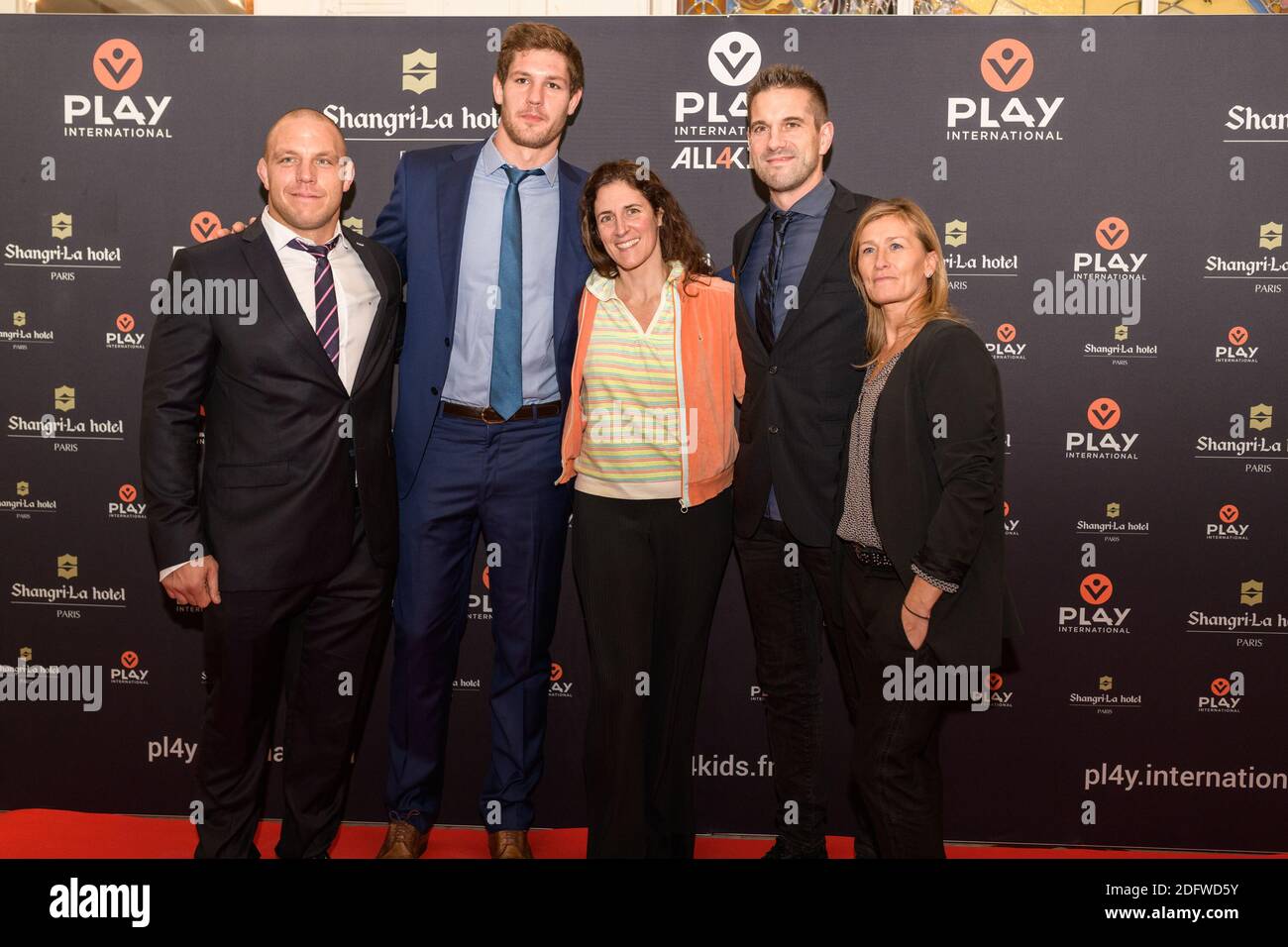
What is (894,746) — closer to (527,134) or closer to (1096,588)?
(1096,588)

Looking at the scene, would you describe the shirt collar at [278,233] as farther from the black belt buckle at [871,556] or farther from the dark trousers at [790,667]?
the black belt buckle at [871,556]

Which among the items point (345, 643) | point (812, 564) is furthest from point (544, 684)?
point (812, 564)

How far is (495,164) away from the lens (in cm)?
324

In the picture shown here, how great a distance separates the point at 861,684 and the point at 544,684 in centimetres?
122

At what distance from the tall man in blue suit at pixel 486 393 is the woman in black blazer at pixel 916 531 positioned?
1069 mm

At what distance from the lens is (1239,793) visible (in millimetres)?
3613

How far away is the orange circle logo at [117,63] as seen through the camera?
364 cm

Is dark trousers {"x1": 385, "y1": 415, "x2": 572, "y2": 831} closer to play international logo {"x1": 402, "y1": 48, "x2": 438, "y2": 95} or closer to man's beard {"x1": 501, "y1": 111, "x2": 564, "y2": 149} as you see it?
man's beard {"x1": 501, "y1": 111, "x2": 564, "y2": 149}

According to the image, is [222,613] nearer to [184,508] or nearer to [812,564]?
[184,508]

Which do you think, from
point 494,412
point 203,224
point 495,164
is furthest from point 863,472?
point 203,224

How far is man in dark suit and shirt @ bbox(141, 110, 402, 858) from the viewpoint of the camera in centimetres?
278

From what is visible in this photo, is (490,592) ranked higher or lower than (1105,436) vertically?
lower

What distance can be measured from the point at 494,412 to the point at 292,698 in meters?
1.09

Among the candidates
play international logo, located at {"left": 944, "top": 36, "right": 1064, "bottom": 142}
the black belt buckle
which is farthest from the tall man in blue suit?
play international logo, located at {"left": 944, "top": 36, "right": 1064, "bottom": 142}
